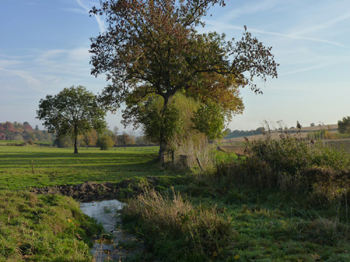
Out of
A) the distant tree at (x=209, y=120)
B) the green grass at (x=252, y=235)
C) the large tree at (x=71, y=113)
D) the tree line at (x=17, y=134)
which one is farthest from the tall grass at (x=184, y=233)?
the tree line at (x=17, y=134)

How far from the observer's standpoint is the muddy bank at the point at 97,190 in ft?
42.1

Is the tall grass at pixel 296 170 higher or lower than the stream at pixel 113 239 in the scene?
higher

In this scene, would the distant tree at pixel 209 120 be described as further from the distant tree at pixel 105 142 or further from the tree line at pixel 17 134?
the tree line at pixel 17 134

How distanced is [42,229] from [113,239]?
193cm

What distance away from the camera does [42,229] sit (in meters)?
7.17

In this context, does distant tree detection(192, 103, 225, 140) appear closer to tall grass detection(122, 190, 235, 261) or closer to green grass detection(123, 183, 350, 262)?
green grass detection(123, 183, 350, 262)

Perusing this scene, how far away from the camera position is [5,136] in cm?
12900

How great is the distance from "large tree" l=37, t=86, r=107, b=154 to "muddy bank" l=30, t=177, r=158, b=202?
109ft

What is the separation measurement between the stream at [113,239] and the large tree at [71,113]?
117ft

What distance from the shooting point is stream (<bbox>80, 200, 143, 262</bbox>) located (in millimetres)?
7160

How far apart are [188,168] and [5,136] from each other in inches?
5207

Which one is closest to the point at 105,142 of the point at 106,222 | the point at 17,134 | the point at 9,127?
the point at 106,222

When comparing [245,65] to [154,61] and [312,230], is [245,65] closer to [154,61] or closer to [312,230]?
[154,61]

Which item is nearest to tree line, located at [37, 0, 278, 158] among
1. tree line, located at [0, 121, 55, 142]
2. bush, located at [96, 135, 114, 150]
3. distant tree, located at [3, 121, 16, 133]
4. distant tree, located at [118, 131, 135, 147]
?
bush, located at [96, 135, 114, 150]
